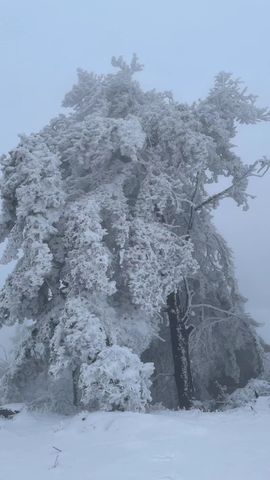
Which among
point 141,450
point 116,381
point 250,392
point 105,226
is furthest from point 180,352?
point 141,450

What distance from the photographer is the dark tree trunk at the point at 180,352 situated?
531 inches

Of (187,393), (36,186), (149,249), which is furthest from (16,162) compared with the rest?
(187,393)

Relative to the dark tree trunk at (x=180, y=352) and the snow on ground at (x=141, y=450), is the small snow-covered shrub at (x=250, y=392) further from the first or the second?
the snow on ground at (x=141, y=450)

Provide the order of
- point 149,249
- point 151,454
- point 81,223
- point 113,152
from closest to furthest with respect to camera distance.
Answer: point 151,454
point 81,223
point 149,249
point 113,152

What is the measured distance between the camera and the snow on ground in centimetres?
580

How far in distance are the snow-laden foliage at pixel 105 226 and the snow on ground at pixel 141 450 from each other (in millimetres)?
1370

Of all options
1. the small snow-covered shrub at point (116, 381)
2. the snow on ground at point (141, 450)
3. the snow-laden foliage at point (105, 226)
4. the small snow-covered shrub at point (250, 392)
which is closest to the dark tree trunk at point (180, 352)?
the snow-laden foliage at point (105, 226)

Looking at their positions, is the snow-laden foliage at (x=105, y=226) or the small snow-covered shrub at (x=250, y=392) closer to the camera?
the snow-laden foliage at (x=105, y=226)

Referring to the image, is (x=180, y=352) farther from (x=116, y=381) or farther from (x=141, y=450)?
(x=141, y=450)

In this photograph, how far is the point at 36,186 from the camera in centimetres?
1153

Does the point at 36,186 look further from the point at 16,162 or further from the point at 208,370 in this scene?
the point at 208,370

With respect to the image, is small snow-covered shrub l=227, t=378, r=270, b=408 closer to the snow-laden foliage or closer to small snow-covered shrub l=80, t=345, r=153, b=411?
the snow-laden foliage

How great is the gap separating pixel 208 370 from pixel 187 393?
2826 millimetres

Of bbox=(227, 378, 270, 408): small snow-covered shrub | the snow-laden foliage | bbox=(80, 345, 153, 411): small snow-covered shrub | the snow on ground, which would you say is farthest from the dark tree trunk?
the snow on ground
